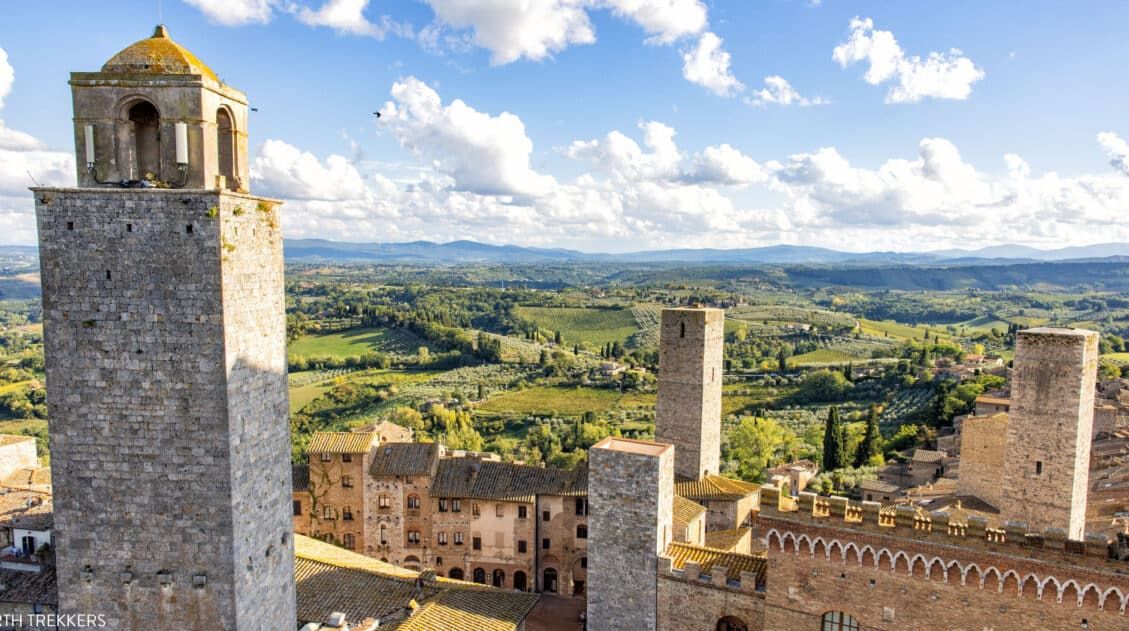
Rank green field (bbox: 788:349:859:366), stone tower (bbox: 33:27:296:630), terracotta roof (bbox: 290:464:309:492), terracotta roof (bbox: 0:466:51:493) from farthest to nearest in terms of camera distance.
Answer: green field (bbox: 788:349:859:366), terracotta roof (bbox: 290:464:309:492), terracotta roof (bbox: 0:466:51:493), stone tower (bbox: 33:27:296:630)

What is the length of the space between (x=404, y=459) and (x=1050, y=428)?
22.9m

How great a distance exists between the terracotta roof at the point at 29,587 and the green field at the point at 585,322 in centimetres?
10757

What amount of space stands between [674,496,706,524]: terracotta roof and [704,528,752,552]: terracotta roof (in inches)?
47.5

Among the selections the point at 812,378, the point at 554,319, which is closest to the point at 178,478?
the point at 812,378

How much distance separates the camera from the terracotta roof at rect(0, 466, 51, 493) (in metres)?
28.5

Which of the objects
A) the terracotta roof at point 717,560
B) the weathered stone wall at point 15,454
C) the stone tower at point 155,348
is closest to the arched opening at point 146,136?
the stone tower at point 155,348

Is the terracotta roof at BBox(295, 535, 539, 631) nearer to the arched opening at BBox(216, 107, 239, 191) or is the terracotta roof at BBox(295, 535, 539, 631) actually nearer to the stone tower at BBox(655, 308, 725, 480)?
the stone tower at BBox(655, 308, 725, 480)

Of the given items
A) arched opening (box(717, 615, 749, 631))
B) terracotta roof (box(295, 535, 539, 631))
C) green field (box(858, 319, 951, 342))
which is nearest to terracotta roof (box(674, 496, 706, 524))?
arched opening (box(717, 615, 749, 631))

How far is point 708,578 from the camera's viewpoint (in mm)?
18484

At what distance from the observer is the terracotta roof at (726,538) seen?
24.3 m

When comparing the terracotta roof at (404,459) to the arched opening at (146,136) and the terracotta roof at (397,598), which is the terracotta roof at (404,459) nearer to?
the terracotta roof at (397,598)

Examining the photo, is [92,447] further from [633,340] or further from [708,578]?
[633,340]

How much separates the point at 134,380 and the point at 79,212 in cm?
275

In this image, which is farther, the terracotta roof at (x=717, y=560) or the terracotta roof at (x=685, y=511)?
the terracotta roof at (x=685, y=511)
